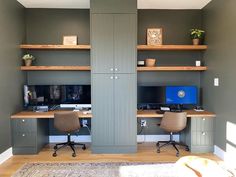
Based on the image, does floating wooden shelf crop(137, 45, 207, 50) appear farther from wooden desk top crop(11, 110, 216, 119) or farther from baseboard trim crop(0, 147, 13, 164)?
baseboard trim crop(0, 147, 13, 164)

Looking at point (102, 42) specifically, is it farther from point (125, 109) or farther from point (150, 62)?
point (125, 109)

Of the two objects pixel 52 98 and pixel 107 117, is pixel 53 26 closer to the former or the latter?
pixel 52 98

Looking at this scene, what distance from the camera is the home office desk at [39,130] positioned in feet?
11.8

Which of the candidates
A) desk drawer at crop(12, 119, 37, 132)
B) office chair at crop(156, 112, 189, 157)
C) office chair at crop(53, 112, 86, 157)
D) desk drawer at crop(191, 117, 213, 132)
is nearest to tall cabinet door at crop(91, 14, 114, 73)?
office chair at crop(53, 112, 86, 157)

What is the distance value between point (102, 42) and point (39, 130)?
6.28 feet

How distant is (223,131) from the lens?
133 inches

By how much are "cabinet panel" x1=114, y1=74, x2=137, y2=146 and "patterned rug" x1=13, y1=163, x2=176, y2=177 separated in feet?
1.81

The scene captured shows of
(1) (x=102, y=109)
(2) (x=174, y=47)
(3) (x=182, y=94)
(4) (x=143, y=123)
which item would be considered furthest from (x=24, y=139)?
(2) (x=174, y=47)

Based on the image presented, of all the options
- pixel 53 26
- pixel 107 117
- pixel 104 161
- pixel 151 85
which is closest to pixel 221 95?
pixel 151 85

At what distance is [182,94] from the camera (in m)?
4.10

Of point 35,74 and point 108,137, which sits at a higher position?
point 35,74

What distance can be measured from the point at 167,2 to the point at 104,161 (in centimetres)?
303

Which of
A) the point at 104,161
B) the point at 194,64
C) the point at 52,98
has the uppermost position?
the point at 194,64

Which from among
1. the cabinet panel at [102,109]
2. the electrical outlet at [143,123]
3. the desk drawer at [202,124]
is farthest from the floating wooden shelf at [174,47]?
the electrical outlet at [143,123]
